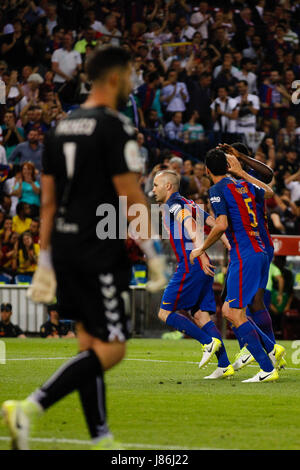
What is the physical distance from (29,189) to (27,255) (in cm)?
158

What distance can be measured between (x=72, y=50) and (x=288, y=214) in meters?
6.62

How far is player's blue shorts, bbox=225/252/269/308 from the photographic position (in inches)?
401

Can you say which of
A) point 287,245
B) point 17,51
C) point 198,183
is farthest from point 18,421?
point 17,51

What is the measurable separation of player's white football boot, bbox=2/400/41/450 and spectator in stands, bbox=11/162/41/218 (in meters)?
13.9

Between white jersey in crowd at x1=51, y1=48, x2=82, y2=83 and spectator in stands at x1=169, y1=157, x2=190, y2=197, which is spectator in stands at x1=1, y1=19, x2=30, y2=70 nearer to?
white jersey in crowd at x1=51, y1=48, x2=82, y2=83

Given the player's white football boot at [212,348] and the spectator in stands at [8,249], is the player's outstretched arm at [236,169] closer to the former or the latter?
the player's white football boot at [212,348]

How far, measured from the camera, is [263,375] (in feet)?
33.0

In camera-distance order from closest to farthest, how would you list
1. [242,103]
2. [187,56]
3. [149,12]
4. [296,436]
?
[296,436], [242,103], [187,56], [149,12]

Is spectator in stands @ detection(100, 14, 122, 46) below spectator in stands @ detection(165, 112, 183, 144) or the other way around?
the other way around

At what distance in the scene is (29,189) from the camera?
62.9 ft

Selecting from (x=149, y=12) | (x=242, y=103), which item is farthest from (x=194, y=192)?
(x=149, y=12)

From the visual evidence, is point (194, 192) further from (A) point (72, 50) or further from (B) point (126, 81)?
(B) point (126, 81)

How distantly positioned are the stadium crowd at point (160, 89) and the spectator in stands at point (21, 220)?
0.03 metres

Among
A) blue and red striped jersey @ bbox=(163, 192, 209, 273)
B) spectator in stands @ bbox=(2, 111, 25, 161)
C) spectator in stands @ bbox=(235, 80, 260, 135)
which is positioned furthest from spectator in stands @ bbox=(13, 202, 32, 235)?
blue and red striped jersey @ bbox=(163, 192, 209, 273)
